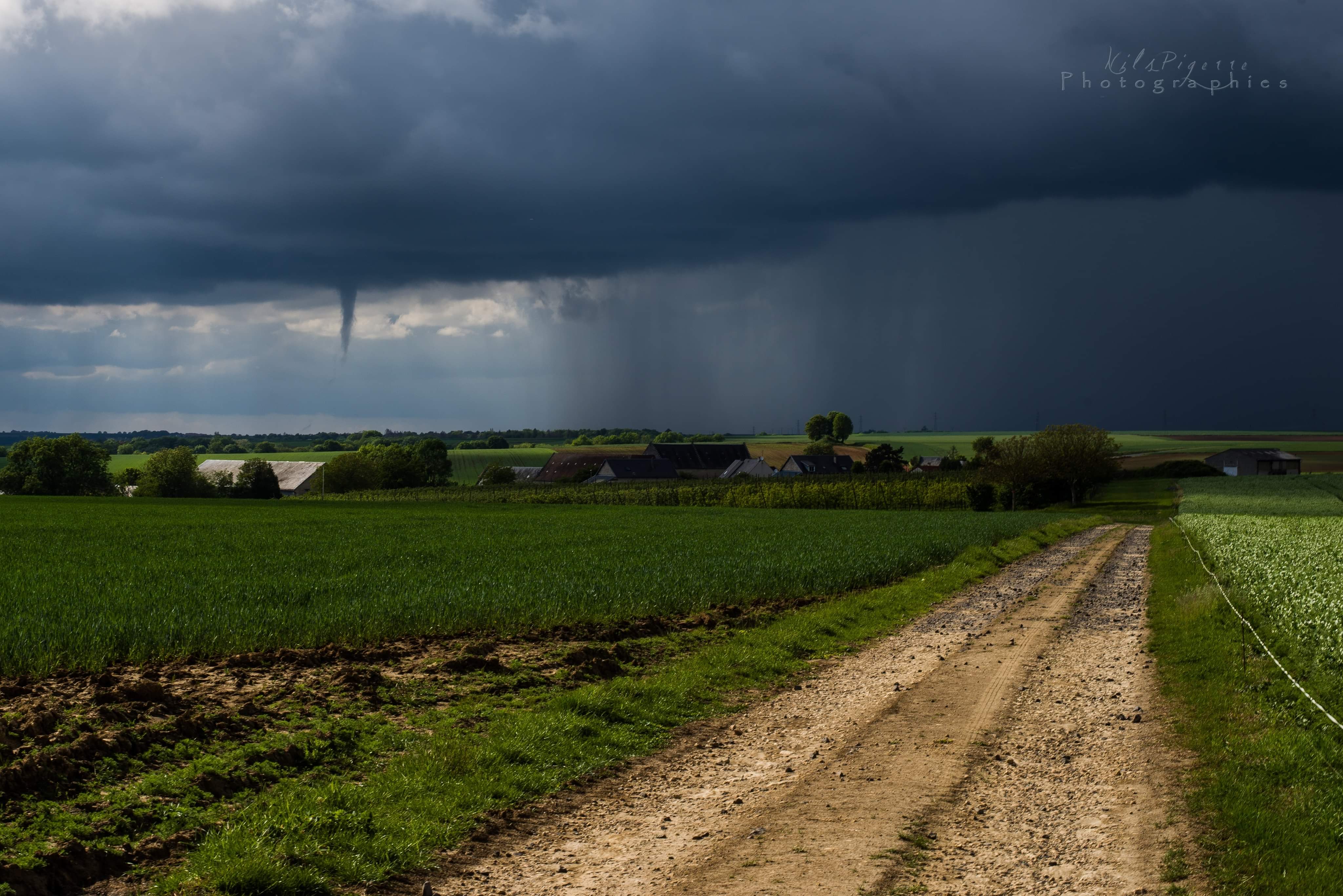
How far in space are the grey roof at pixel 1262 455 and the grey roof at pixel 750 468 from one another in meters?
74.4

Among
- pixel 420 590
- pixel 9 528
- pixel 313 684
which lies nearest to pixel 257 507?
pixel 9 528

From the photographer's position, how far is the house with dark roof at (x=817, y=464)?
541ft

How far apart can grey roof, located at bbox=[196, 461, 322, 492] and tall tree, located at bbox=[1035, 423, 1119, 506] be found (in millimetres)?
112255

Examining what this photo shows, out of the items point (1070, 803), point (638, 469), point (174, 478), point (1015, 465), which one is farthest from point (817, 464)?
point (1070, 803)

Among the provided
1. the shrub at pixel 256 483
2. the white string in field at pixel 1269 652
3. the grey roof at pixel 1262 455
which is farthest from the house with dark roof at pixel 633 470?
the white string in field at pixel 1269 652

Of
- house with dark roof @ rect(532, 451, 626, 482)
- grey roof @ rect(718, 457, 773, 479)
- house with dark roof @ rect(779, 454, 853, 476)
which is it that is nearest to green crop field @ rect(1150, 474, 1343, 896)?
house with dark roof @ rect(779, 454, 853, 476)

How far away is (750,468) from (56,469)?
11153 cm

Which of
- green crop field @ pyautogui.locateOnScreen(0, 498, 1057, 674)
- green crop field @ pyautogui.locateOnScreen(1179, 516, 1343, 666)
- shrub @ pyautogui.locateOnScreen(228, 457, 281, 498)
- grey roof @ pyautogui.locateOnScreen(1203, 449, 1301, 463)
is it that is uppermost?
grey roof @ pyautogui.locateOnScreen(1203, 449, 1301, 463)

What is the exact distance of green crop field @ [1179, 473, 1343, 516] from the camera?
63344 millimetres

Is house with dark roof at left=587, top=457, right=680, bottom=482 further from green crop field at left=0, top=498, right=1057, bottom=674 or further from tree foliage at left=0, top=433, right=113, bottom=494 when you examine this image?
green crop field at left=0, top=498, right=1057, bottom=674

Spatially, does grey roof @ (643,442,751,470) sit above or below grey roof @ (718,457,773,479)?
above

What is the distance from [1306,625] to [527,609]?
46.6 feet

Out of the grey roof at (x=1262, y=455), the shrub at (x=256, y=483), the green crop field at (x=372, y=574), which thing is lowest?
the shrub at (x=256, y=483)

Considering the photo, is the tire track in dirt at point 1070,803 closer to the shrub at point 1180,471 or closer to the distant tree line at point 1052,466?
the distant tree line at point 1052,466
